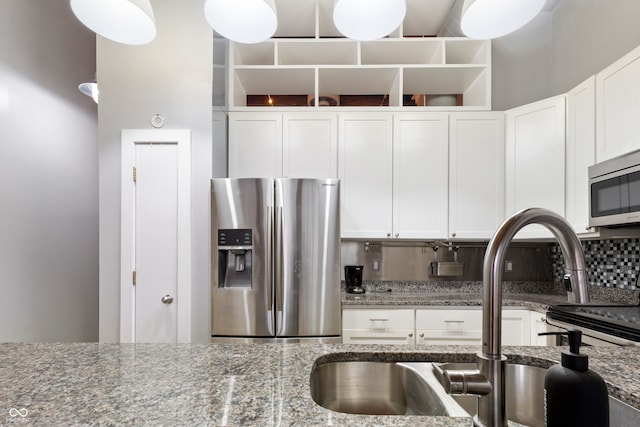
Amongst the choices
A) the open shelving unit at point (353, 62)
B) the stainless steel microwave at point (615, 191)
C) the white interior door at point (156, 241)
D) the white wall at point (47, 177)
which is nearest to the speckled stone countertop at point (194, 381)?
the stainless steel microwave at point (615, 191)

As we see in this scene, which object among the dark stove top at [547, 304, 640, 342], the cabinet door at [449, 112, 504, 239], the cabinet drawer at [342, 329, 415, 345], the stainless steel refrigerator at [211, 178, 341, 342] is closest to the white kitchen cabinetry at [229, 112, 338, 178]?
the stainless steel refrigerator at [211, 178, 341, 342]

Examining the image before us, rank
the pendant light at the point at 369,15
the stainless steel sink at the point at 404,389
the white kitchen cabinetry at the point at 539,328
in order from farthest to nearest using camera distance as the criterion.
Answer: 1. the white kitchen cabinetry at the point at 539,328
2. the pendant light at the point at 369,15
3. the stainless steel sink at the point at 404,389

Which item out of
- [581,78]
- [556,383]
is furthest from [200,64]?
[581,78]

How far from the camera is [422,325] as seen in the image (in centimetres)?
240

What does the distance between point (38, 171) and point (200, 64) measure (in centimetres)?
161

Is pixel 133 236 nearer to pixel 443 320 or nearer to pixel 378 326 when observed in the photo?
pixel 378 326

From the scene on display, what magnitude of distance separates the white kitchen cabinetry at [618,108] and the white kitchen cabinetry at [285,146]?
5.74ft

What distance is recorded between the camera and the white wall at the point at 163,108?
2.43 m

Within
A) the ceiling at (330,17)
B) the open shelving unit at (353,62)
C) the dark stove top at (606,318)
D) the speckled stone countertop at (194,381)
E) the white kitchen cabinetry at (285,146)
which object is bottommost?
the dark stove top at (606,318)

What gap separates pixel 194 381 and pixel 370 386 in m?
0.52

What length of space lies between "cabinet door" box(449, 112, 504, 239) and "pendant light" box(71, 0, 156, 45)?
7.39 ft

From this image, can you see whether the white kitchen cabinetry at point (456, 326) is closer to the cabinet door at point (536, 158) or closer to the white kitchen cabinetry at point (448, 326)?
the white kitchen cabinetry at point (448, 326)

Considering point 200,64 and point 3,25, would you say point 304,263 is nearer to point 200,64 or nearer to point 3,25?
point 200,64

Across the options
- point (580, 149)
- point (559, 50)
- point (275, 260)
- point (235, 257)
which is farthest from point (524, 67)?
point (235, 257)
